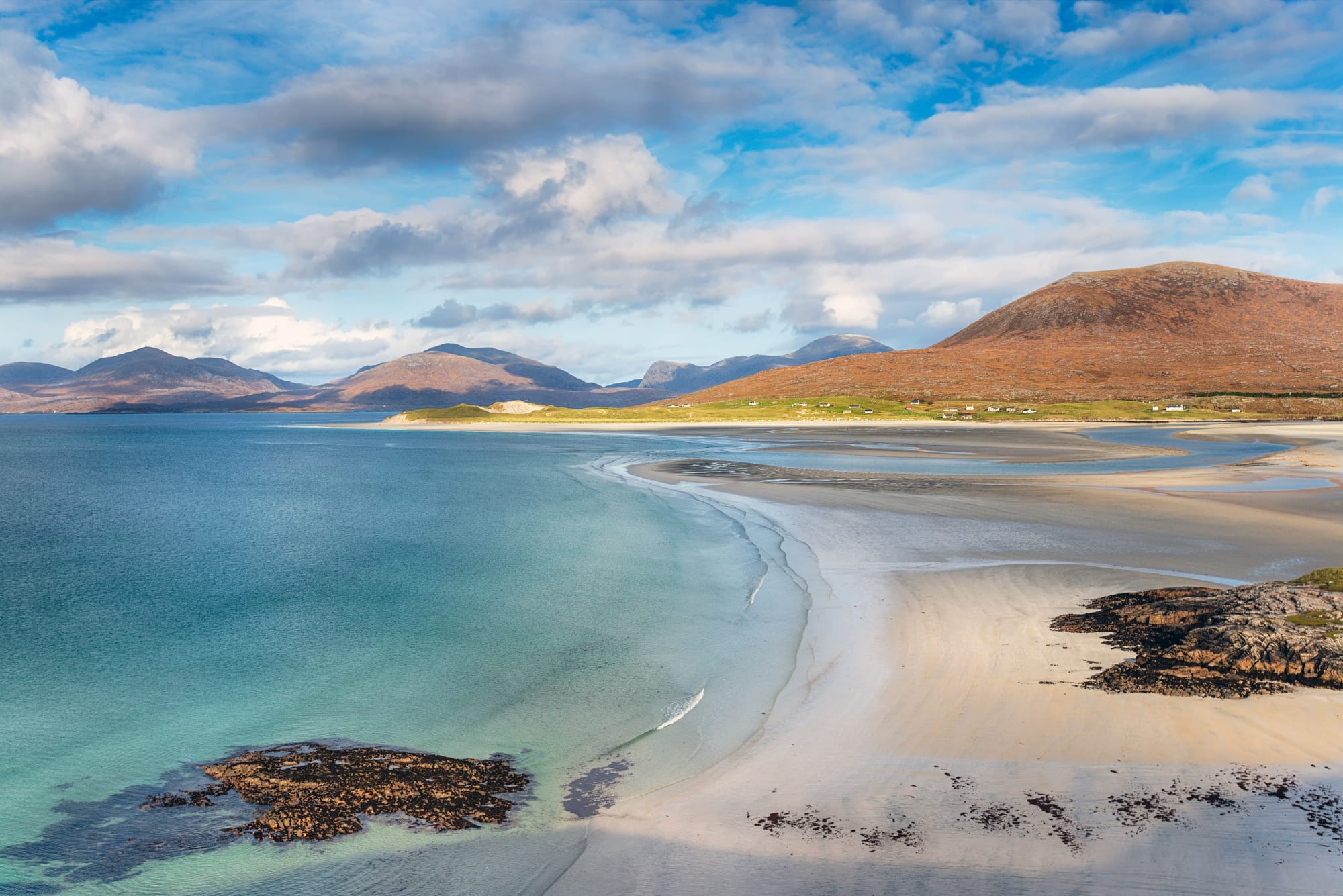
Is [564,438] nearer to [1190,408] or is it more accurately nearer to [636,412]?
[636,412]

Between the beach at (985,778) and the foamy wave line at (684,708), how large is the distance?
0.34m

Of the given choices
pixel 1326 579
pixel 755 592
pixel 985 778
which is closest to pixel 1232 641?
pixel 1326 579

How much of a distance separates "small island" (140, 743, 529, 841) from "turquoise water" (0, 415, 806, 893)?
298mm

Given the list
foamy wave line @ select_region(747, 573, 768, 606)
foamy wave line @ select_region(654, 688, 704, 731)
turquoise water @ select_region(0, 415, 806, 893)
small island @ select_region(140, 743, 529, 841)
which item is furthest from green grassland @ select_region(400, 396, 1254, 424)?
small island @ select_region(140, 743, 529, 841)

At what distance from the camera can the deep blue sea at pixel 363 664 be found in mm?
8273

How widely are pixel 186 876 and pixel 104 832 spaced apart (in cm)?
187

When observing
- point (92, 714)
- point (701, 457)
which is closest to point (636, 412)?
Answer: point (701, 457)

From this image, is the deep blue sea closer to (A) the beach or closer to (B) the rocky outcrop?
(A) the beach

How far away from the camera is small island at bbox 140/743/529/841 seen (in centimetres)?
873

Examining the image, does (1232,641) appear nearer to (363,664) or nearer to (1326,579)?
(1326,579)

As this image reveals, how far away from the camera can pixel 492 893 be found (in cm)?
734

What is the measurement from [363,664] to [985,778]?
11.6 metres

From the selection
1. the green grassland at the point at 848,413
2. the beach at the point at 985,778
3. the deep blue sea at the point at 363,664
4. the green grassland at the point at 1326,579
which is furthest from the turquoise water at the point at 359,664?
the green grassland at the point at 848,413

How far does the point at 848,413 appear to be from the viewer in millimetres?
147750
